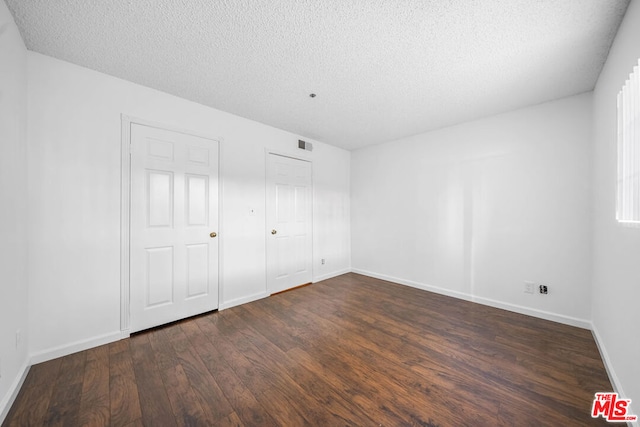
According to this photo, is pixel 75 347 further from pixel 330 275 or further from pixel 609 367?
pixel 609 367

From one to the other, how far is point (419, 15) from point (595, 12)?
3.68 ft

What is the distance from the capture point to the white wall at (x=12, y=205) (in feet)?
4.72

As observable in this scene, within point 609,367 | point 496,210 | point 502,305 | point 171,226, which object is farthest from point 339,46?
point 502,305

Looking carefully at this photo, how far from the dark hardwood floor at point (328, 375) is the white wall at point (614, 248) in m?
0.28

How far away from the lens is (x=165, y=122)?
2555 millimetres

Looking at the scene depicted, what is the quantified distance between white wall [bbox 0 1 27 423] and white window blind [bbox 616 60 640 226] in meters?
3.82

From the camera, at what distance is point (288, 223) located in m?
3.80

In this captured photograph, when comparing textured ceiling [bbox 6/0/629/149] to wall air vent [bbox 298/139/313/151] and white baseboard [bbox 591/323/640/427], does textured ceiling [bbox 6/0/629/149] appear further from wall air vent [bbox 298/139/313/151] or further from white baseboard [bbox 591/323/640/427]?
white baseboard [bbox 591/323/640/427]

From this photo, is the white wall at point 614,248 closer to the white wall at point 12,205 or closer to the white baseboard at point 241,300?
the white baseboard at point 241,300

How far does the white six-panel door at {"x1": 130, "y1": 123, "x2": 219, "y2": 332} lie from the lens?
2375 millimetres

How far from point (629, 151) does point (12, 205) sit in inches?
161

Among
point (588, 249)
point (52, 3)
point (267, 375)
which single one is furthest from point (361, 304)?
point (52, 3)

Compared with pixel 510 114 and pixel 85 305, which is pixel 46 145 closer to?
pixel 85 305

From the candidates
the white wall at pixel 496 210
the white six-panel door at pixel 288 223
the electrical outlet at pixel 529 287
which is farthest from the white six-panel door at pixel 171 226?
the electrical outlet at pixel 529 287
